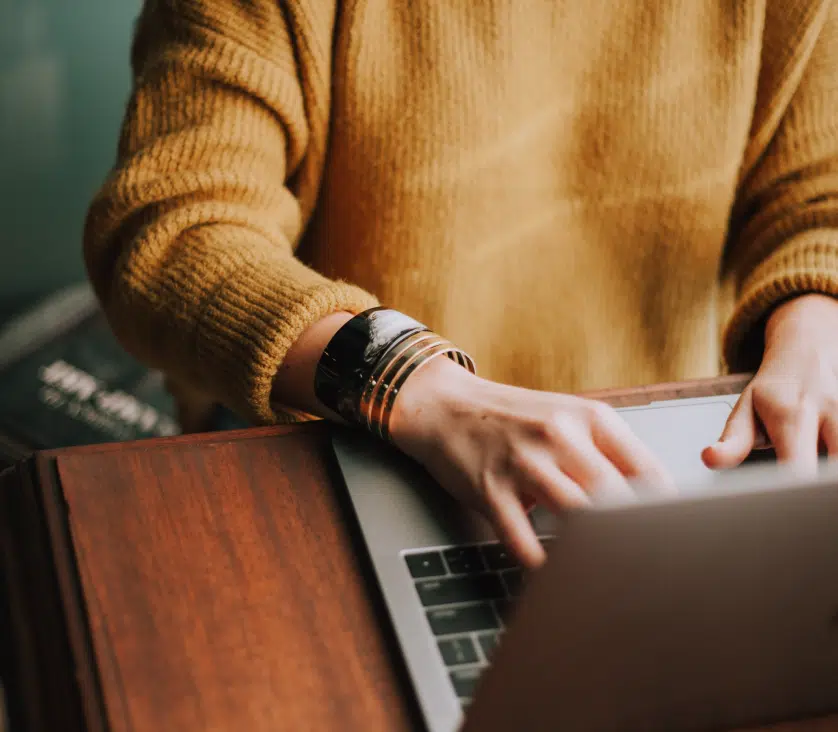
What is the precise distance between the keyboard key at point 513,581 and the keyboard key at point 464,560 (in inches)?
0.5

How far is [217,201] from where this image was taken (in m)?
0.64

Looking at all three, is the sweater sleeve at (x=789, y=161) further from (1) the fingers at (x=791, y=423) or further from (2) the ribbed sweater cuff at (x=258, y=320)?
(2) the ribbed sweater cuff at (x=258, y=320)

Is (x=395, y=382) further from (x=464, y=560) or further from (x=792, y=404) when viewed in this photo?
(x=792, y=404)

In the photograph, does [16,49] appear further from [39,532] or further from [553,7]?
[39,532]

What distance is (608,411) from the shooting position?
0.48 m

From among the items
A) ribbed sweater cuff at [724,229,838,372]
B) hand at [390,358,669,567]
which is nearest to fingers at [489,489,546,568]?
hand at [390,358,669,567]

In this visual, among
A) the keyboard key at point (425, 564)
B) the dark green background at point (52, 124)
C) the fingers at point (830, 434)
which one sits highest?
the fingers at point (830, 434)

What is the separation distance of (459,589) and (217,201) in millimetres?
366

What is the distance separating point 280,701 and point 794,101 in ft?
2.42

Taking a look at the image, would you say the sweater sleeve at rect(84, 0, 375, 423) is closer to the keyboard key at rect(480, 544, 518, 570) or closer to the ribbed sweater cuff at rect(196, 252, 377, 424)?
the ribbed sweater cuff at rect(196, 252, 377, 424)

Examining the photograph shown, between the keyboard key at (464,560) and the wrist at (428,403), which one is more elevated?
the wrist at (428,403)

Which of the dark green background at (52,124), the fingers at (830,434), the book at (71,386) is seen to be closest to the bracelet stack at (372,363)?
the fingers at (830,434)

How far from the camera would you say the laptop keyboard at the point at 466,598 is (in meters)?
0.38

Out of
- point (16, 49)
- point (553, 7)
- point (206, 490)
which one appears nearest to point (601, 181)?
point (553, 7)
